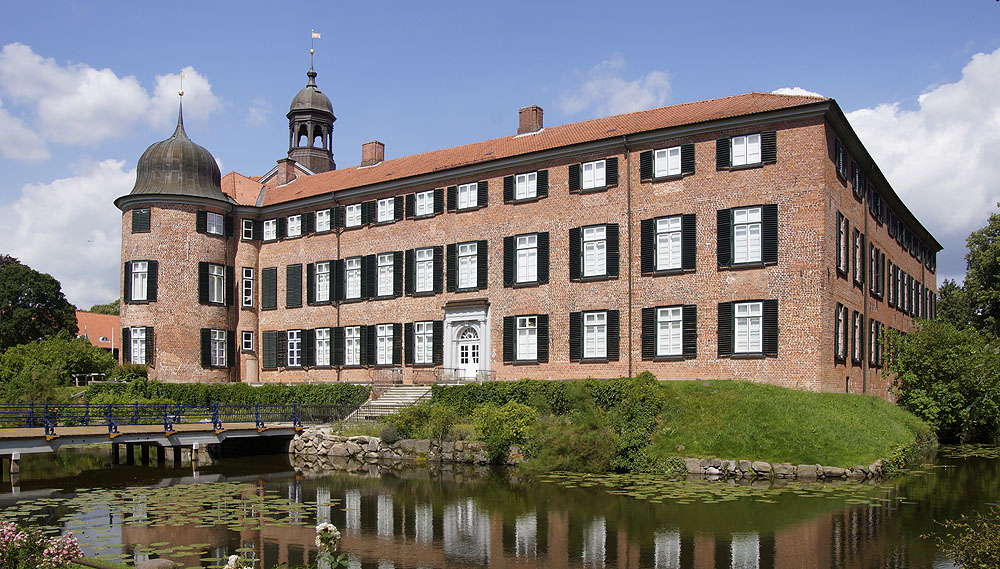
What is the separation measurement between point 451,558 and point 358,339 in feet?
78.9

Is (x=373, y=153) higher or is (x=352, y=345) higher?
(x=373, y=153)

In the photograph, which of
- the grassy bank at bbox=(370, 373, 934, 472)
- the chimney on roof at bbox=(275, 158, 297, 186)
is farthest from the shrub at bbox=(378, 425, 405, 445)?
the chimney on roof at bbox=(275, 158, 297, 186)

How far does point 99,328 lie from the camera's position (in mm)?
68000

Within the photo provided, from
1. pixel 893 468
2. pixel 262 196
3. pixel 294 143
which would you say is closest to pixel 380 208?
pixel 262 196

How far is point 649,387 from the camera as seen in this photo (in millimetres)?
23453

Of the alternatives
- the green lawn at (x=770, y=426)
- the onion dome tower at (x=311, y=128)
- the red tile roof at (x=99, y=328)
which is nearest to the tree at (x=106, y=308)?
the red tile roof at (x=99, y=328)

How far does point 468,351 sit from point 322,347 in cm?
772

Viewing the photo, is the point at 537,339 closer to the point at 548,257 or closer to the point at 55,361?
the point at 548,257

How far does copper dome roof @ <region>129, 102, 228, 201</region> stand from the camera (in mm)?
37594

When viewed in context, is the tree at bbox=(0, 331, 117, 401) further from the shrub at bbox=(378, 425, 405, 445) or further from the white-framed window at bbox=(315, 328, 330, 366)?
the shrub at bbox=(378, 425, 405, 445)

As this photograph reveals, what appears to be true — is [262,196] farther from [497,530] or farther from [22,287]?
[497,530]

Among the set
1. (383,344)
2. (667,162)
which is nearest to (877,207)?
(667,162)

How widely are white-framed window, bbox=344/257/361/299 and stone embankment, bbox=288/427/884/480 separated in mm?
8720

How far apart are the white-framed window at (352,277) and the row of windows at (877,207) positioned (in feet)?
61.5
